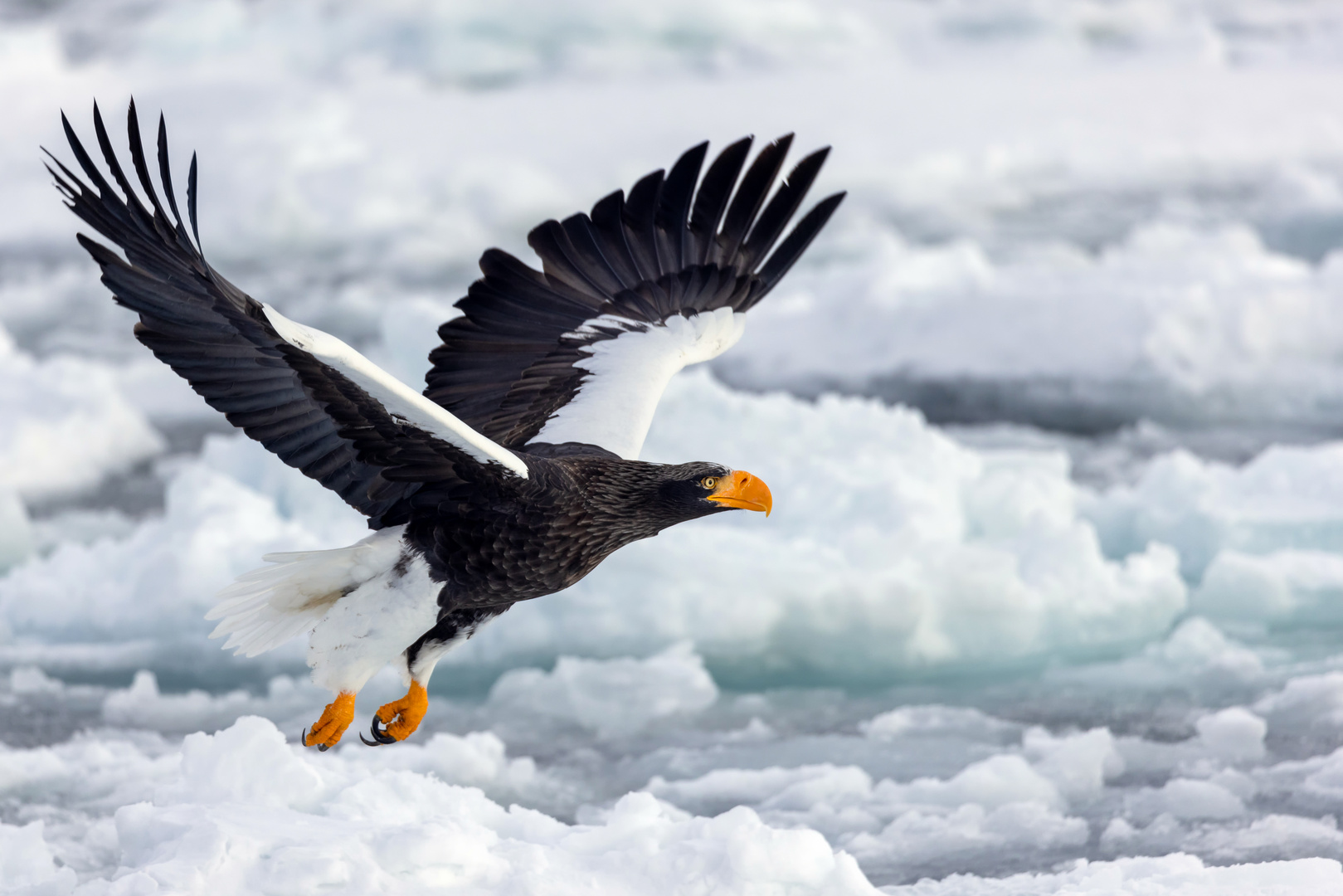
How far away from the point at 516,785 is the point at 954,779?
2.52m

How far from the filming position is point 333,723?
17.9 feet

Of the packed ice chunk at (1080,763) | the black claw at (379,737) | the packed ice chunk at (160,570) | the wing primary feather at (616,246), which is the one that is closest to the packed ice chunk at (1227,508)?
the packed ice chunk at (1080,763)

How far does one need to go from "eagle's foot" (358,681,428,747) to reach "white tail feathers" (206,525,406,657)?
473 millimetres

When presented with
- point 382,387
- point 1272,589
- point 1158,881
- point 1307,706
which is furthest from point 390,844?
point 1272,589

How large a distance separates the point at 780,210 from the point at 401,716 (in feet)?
9.80

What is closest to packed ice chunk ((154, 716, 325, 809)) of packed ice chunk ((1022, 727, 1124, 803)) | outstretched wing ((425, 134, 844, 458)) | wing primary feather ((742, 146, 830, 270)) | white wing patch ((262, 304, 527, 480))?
outstretched wing ((425, 134, 844, 458))

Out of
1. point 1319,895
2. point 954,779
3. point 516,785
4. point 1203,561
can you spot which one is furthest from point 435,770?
point 1203,561

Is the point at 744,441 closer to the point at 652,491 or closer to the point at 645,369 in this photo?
the point at 645,369

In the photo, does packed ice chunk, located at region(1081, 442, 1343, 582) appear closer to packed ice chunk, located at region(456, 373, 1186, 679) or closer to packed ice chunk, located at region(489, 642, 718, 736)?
packed ice chunk, located at region(456, 373, 1186, 679)

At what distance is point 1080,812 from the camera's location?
777 centimetres

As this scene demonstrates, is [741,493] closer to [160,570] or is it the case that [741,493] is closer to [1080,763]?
[1080,763]

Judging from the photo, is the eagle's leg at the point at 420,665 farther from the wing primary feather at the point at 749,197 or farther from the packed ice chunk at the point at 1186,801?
the packed ice chunk at the point at 1186,801

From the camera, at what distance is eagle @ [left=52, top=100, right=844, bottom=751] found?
15.7 ft

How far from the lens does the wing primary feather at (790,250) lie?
6.86 meters
